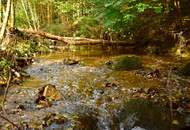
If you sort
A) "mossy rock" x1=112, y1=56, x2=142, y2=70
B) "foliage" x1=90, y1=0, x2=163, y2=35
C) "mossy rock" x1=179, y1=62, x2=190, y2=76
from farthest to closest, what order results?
"foliage" x1=90, y1=0, x2=163, y2=35, "mossy rock" x1=112, y1=56, x2=142, y2=70, "mossy rock" x1=179, y1=62, x2=190, y2=76

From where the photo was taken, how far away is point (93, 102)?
939 centimetres

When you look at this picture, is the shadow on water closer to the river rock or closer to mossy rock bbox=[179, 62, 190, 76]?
the river rock

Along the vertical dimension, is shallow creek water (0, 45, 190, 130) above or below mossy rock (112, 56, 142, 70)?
below

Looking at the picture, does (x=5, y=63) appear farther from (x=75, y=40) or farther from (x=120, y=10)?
(x=75, y=40)

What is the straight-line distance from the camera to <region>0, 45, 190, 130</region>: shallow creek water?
798cm

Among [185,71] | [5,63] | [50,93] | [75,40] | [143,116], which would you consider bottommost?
[143,116]

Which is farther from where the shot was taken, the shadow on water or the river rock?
the river rock

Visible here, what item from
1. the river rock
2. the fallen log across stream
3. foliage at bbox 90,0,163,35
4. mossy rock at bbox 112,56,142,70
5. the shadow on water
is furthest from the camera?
the fallen log across stream

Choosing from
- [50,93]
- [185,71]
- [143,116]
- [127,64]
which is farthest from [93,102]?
[127,64]

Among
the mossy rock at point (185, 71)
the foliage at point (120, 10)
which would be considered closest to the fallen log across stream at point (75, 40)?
the foliage at point (120, 10)

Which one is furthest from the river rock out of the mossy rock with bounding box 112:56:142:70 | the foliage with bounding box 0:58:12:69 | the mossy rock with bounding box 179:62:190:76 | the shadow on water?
the mossy rock with bounding box 179:62:190:76

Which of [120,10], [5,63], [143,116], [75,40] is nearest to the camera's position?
[143,116]

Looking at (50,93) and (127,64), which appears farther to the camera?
(127,64)

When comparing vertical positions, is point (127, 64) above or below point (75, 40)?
below
